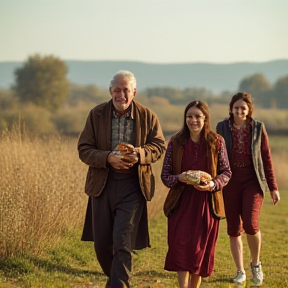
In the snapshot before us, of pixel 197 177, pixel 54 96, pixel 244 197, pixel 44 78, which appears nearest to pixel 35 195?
pixel 244 197

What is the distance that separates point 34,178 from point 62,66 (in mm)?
60886

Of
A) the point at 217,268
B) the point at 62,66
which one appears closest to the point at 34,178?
the point at 217,268

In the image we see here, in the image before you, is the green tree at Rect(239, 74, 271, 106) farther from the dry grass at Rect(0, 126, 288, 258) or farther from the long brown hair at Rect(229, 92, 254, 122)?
the long brown hair at Rect(229, 92, 254, 122)

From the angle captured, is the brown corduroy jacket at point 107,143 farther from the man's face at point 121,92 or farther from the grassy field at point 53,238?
the grassy field at point 53,238

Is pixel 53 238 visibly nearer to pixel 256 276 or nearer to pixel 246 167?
pixel 256 276

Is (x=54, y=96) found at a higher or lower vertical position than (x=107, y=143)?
lower

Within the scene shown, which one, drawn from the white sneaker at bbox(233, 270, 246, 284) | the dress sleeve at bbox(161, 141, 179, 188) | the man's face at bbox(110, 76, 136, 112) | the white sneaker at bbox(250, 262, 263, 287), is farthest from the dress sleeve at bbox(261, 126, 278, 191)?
the man's face at bbox(110, 76, 136, 112)

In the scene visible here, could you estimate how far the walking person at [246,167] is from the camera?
26.2 ft

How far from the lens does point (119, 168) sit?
6824mm

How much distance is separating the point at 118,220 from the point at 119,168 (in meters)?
0.49

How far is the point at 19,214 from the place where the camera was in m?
8.80

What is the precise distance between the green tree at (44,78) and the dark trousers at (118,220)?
60336 mm

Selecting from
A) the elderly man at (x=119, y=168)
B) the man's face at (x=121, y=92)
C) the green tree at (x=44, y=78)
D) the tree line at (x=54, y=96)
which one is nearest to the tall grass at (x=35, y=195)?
the elderly man at (x=119, y=168)

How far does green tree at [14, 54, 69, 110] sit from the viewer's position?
6812cm
